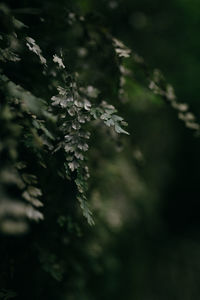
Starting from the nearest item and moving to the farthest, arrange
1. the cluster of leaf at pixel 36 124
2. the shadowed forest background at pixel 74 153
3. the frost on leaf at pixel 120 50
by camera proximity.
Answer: the cluster of leaf at pixel 36 124 → the shadowed forest background at pixel 74 153 → the frost on leaf at pixel 120 50

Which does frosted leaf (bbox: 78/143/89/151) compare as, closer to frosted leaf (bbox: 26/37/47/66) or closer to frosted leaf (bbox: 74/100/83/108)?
frosted leaf (bbox: 74/100/83/108)

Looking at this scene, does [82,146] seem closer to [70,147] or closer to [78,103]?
[70,147]

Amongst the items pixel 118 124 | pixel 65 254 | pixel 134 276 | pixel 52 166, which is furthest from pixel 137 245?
pixel 118 124

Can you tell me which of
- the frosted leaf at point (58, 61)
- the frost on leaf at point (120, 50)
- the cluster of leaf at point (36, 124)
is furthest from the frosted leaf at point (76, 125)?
the frost on leaf at point (120, 50)

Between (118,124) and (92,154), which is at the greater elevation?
(92,154)

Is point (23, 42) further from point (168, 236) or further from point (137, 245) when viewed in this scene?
point (168, 236)

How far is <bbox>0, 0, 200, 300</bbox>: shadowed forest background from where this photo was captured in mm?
1141

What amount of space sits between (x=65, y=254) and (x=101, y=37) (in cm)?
114

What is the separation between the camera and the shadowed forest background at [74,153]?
114cm

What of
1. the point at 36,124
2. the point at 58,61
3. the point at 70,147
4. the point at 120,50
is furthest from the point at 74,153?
the point at 120,50

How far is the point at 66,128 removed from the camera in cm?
117

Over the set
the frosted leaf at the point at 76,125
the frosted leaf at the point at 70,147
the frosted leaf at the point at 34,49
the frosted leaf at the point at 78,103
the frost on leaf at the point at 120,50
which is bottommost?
the frosted leaf at the point at 70,147

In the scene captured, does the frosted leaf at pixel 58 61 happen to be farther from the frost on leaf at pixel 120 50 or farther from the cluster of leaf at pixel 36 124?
the frost on leaf at pixel 120 50

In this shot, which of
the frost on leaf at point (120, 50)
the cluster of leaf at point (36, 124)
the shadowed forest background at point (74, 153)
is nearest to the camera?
the cluster of leaf at point (36, 124)
